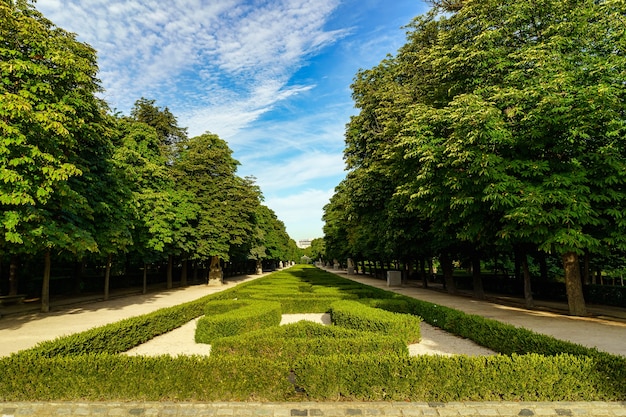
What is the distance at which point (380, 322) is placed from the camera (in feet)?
38.3

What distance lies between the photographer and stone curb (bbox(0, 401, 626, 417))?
598cm

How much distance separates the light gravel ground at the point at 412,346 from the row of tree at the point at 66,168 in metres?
6.13

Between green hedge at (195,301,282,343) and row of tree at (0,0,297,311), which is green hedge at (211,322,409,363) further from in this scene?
row of tree at (0,0,297,311)

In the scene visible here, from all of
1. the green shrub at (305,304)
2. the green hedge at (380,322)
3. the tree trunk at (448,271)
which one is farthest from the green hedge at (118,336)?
the tree trunk at (448,271)

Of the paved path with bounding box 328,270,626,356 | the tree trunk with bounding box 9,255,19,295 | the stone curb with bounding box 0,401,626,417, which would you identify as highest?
the tree trunk with bounding box 9,255,19,295

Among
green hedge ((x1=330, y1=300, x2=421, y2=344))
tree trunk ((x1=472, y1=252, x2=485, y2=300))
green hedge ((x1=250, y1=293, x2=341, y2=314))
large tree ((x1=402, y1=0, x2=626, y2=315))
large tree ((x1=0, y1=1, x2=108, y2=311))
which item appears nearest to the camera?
green hedge ((x1=330, y1=300, x2=421, y2=344))

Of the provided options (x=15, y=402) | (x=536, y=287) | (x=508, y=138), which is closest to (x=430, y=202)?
(x=508, y=138)

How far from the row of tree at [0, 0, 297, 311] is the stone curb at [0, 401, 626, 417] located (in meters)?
8.37

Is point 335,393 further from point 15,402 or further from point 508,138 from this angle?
point 508,138

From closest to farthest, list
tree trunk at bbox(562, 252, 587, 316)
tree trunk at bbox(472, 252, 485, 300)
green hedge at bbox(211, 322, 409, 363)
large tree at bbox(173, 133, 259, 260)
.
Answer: green hedge at bbox(211, 322, 409, 363) → tree trunk at bbox(562, 252, 587, 316) → tree trunk at bbox(472, 252, 485, 300) → large tree at bbox(173, 133, 259, 260)

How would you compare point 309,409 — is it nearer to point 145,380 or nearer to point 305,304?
point 145,380

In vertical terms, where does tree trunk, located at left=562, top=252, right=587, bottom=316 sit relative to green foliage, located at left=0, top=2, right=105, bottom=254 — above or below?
below

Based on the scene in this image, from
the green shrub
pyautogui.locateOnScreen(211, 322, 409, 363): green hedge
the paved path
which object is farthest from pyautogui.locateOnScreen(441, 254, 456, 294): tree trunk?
pyautogui.locateOnScreen(211, 322, 409, 363): green hedge

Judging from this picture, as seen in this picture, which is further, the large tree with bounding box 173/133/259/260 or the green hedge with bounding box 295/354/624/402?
the large tree with bounding box 173/133/259/260
